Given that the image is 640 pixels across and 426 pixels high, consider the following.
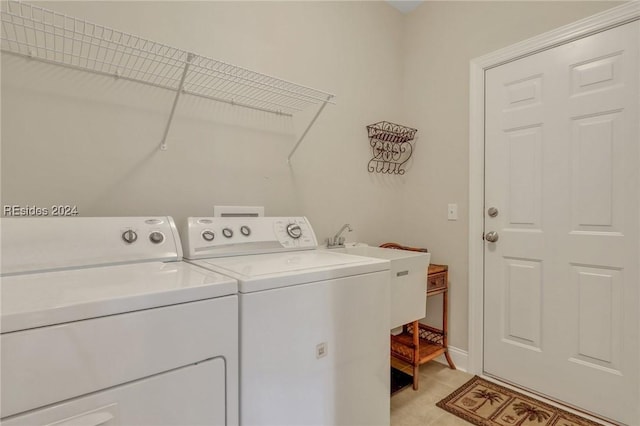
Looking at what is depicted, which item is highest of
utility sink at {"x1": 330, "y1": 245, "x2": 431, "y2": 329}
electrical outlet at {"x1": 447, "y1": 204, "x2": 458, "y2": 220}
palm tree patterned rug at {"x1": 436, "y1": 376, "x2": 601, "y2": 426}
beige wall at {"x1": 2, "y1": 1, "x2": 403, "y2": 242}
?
beige wall at {"x1": 2, "y1": 1, "x2": 403, "y2": 242}

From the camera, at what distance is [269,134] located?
1831mm

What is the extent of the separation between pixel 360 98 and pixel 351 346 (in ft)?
5.74

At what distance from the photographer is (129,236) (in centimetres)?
117

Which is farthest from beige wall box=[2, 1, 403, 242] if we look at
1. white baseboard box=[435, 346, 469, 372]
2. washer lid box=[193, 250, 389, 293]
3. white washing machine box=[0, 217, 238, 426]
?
white baseboard box=[435, 346, 469, 372]

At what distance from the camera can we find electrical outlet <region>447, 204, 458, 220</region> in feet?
7.26

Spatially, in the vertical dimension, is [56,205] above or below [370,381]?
above

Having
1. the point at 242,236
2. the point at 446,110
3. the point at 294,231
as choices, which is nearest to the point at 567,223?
the point at 446,110

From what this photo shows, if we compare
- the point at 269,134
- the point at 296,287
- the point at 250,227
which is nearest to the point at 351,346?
the point at 296,287

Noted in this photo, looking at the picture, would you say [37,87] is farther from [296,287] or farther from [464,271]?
[464,271]

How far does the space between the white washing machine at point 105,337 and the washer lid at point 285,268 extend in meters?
0.08

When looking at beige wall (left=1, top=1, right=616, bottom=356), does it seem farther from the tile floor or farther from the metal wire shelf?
the tile floor

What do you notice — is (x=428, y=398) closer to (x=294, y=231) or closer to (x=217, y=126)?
(x=294, y=231)

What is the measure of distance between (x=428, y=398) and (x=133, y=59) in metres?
2.34

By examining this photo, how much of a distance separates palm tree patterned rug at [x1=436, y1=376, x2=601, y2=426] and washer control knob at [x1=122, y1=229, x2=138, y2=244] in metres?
1.79
